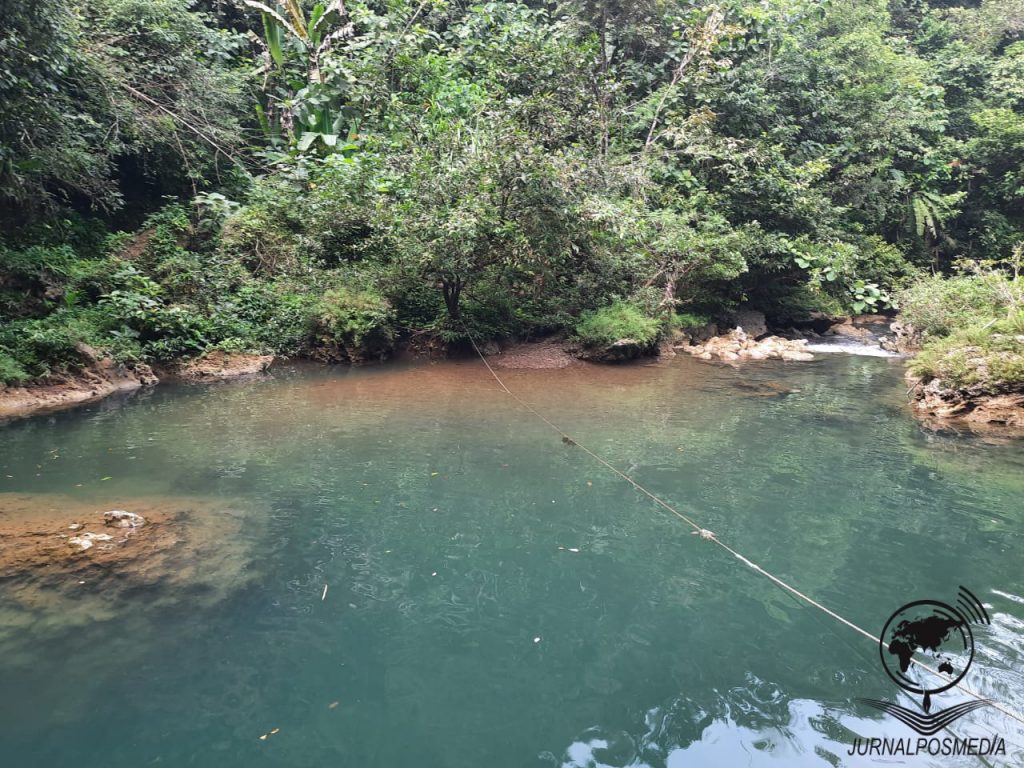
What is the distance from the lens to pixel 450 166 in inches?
459

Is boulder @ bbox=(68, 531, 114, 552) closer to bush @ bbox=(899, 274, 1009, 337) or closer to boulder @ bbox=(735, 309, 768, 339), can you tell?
bush @ bbox=(899, 274, 1009, 337)

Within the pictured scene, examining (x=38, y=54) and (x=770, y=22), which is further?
(x=770, y=22)

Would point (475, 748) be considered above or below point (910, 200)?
below

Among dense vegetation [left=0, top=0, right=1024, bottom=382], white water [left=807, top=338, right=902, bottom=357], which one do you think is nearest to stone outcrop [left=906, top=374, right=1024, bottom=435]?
dense vegetation [left=0, top=0, right=1024, bottom=382]

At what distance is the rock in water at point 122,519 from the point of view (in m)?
4.78

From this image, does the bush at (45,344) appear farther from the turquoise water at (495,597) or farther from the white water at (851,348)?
the white water at (851,348)

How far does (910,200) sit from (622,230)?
14.3 metres

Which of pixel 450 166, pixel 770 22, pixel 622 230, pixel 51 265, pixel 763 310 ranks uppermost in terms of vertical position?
pixel 770 22

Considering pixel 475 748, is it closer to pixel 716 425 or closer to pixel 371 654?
pixel 371 654

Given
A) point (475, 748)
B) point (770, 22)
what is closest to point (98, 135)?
point (475, 748)

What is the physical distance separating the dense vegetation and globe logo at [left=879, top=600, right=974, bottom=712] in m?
6.52

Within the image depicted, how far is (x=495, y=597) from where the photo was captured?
4.09 metres

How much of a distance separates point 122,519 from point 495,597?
3098 mm

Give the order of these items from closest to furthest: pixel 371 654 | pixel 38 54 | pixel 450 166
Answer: pixel 371 654, pixel 38 54, pixel 450 166
